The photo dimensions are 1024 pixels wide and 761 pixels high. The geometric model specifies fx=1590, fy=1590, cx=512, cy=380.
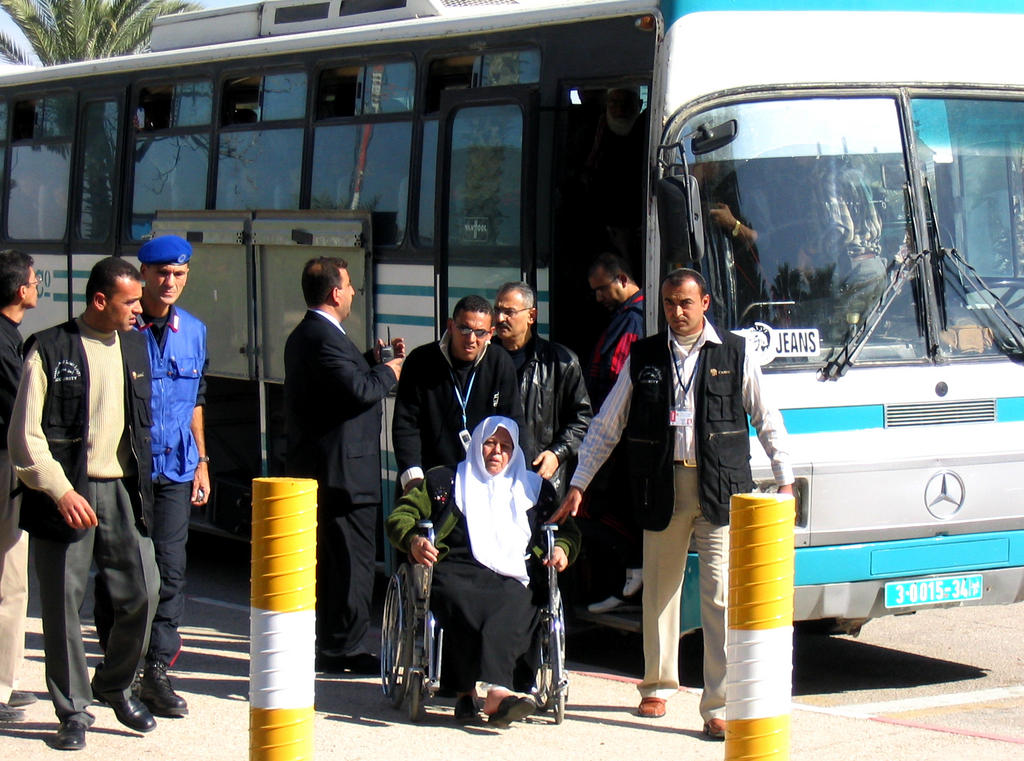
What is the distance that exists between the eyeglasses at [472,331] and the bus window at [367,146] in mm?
2078

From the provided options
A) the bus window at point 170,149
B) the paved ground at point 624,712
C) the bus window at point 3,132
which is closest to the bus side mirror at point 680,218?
the paved ground at point 624,712

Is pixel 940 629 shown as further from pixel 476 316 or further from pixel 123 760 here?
pixel 123 760

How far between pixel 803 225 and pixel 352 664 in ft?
10.2

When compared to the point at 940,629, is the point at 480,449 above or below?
above

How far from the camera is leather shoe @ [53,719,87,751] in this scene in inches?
253

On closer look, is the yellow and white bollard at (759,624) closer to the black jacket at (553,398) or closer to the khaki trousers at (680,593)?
the khaki trousers at (680,593)

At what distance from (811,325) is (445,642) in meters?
2.29

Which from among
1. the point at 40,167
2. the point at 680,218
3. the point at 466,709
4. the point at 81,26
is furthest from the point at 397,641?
the point at 81,26

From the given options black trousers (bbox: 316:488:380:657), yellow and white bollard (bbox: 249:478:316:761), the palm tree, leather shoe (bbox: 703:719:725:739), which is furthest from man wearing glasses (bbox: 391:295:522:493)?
the palm tree

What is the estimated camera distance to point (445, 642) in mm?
6867

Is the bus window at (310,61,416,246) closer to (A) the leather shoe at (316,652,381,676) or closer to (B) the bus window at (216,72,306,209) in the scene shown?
(B) the bus window at (216,72,306,209)

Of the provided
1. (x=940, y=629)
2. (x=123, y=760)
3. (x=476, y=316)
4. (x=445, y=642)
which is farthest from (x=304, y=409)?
(x=940, y=629)

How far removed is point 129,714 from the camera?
6.74 metres

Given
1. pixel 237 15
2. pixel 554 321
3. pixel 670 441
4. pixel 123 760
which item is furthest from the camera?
pixel 237 15
